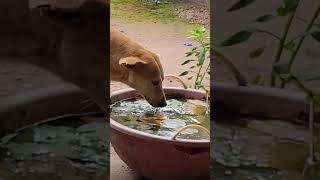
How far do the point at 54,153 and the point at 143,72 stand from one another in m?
1.24

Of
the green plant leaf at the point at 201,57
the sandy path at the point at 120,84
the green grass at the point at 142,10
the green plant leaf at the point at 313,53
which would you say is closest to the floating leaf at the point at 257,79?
the green plant leaf at the point at 313,53

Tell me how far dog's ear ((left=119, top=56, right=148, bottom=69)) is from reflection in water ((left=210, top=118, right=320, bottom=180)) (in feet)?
4.02

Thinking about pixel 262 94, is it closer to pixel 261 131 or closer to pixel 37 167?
pixel 261 131

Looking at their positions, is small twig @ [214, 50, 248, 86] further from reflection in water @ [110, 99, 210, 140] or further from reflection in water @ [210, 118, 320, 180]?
reflection in water @ [110, 99, 210, 140]

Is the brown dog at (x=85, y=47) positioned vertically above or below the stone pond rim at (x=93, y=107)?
above

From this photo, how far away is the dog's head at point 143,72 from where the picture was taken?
9.11ft

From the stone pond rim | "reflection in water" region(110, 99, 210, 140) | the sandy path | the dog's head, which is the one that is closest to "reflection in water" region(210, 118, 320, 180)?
the stone pond rim

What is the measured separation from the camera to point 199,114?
265 centimetres

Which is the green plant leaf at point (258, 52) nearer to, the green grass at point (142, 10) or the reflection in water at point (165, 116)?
the reflection in water at point (165, 116)

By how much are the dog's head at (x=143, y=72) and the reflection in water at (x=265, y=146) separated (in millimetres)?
1110

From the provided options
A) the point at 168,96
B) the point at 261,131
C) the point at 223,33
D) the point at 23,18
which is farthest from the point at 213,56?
the point at 168,96

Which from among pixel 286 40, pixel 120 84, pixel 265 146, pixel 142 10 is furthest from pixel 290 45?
pixel 142 10

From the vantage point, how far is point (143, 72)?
2850mm

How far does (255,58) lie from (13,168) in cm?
68
